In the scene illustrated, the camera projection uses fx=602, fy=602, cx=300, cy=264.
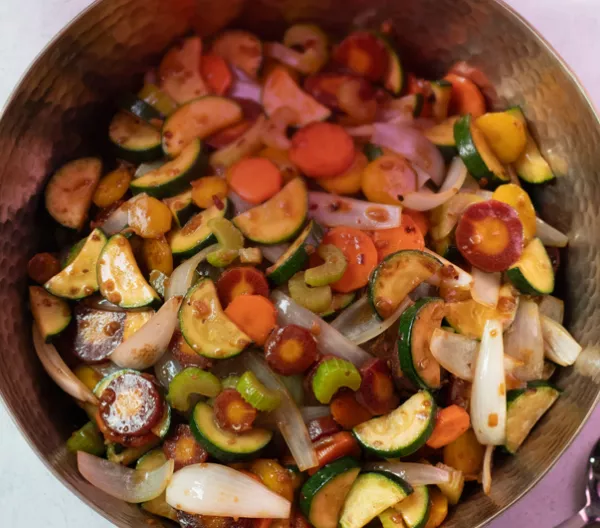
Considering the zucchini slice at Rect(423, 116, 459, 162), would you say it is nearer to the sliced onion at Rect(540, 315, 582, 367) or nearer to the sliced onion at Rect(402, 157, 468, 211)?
the sliced onion at Rect(402, 157, 468, 211)

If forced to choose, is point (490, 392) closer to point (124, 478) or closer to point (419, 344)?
point (419, 344)

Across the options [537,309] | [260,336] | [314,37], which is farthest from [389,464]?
[314,37]

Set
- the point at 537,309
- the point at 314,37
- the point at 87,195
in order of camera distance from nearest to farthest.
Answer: the point at 537,309
the point at 87,195
the point at 314,37

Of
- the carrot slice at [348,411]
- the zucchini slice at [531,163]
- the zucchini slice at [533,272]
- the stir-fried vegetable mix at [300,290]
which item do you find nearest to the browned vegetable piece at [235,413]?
the stir-fried vegetable mix at [300,290]

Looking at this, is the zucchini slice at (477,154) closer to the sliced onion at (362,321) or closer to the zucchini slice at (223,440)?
the sliced onion at (362,321)

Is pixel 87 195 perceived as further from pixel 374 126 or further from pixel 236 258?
pixel 374 126

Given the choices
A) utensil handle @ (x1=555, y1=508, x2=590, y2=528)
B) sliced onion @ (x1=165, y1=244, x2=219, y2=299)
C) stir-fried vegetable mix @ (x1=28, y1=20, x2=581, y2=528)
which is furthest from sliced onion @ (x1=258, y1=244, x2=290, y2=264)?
utensil handle @ (x1=555, y1=508, x2=590, y2=528)

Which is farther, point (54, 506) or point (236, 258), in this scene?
point (54, 506)
